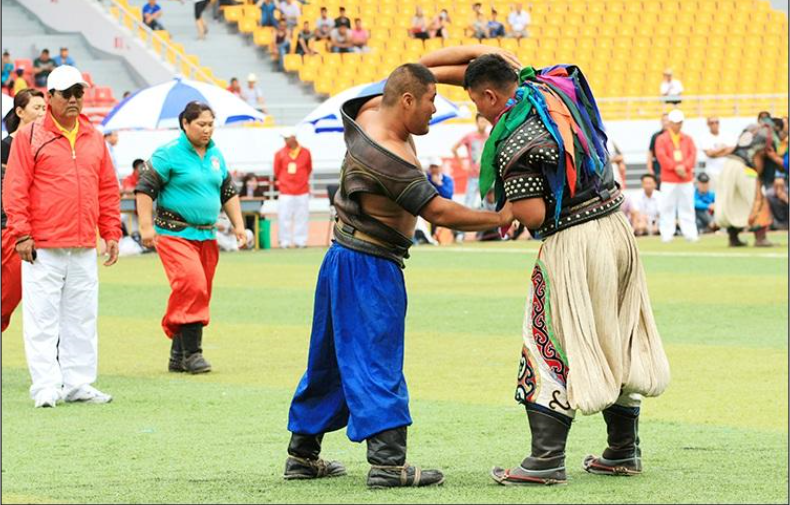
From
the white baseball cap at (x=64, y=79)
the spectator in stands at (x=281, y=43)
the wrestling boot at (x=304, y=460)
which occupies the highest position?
the spectator in stands at (x=281, y=43)

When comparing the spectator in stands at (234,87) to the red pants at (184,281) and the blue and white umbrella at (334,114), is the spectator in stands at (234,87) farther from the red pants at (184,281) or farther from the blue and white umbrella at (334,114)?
the red pants at (184,281)

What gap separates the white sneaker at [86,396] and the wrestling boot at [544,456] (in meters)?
4.33

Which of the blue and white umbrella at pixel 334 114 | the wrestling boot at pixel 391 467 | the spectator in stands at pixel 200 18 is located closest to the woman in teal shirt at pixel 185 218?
the wrestling boot at pixel 391 467

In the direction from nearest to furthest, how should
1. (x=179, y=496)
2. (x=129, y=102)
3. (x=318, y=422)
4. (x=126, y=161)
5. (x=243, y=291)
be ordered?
1. (x=179, y=496)
2. (x=318, y=422)
3. (x=243, y=291)
4. (x=129, y=102)
5. (x=126, y=161)

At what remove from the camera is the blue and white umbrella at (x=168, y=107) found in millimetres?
24266

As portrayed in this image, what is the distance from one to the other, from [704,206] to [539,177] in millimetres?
23000

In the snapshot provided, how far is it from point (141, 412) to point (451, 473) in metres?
3.19

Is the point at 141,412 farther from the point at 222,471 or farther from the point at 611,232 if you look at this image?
the point at 611,232

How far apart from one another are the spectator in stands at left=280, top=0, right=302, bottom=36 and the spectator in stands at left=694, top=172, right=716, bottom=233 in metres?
13.2

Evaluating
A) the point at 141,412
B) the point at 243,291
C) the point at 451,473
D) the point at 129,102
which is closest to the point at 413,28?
the point at 129,102

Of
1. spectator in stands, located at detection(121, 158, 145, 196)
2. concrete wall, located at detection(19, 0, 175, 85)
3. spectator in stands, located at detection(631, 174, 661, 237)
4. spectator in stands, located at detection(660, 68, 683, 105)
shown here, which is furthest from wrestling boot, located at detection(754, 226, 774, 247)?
concrete wall, located at detection(19, 0, 175, 85)

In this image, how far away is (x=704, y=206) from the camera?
29141mm

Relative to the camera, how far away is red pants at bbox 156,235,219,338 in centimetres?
1189

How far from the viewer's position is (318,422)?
285 inches
